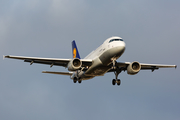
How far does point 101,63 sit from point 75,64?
338cm

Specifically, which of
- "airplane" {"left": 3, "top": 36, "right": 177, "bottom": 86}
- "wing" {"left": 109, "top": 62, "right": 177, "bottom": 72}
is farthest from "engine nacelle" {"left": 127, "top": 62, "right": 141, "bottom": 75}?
"wing" {"left": 109, "top": 62, "right": 177, "bottom": 72}

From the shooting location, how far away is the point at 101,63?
39.7 m

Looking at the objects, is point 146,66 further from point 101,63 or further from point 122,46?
point 122,46

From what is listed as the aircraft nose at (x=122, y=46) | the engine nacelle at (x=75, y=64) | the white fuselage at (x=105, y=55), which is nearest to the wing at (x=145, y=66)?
the white fuselage at (x=105, y=55)

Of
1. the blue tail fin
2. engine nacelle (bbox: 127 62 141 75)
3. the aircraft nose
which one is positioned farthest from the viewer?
the blue tail fin

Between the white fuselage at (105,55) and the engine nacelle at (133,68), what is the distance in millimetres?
3099

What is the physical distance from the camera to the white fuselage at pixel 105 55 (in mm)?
37250

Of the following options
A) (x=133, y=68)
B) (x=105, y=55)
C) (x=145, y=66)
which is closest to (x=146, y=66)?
(x=145, y=66)

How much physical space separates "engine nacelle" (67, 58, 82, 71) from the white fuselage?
226cm

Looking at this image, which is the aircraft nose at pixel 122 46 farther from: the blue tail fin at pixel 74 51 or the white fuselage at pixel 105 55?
the blue tail fin at pixel 74 51

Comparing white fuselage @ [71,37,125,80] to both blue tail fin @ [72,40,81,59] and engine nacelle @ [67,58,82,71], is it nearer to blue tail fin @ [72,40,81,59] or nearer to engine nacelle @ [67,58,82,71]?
engine nacelle @ [67,58,82,71]

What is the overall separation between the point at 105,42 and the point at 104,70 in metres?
4.25

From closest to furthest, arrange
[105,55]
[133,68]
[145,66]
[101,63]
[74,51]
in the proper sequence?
1. [105,55]
2. [101,63]
3. [133,68]
4. [145,66]
5. [74,51]

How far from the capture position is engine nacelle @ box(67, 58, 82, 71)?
129 feet
